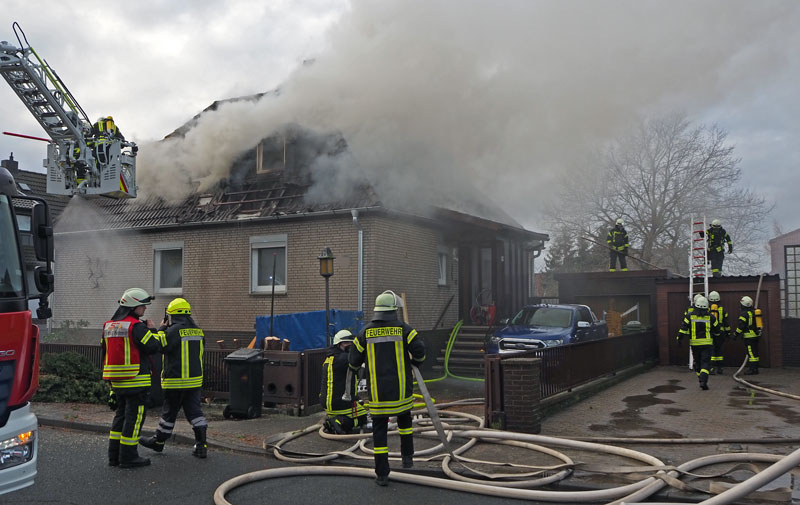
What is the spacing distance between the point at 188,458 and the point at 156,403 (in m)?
3.60

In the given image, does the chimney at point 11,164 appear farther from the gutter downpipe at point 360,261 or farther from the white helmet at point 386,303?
the white helmet at point 386,303

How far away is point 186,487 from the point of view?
591 centimetres

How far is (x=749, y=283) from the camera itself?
15.5 meters

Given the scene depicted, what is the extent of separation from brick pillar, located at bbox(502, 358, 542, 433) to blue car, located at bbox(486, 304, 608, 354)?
163 inches

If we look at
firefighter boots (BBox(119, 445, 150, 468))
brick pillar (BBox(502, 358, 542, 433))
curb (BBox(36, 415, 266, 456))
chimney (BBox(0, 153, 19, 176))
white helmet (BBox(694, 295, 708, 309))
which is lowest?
curb (BBox(36, 415, 266, 456))

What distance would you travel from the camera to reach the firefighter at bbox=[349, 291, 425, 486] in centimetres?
611

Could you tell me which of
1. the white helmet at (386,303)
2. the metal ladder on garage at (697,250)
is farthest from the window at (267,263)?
the metal ladder on garage at (697,250)

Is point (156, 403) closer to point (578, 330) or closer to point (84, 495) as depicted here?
point (84, 495)

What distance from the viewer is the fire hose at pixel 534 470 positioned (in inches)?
202

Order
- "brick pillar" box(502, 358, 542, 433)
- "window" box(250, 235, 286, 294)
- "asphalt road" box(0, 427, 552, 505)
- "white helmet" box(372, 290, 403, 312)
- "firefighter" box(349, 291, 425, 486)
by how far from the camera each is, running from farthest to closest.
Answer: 1. "window" box(250, 235, 286, 294)
2. "brick pillar" box(502, 358, 542, 433)
3. "white helmet" box(372, 290, 403, 312)
4. "firefighter" box(349, 291, 425, 486)
5. "asphalt road" box(0, 427, 552, 505)

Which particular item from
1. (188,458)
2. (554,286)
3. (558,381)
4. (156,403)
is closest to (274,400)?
(156,403)

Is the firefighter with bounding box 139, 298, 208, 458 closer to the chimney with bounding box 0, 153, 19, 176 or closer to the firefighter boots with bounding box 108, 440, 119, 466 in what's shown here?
the firefighter boots with bounding box 108, 440, 119, 466

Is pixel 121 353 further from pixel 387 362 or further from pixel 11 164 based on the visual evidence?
pixel 11 164

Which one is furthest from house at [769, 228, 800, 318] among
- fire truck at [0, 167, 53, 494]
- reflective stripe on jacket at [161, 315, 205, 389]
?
fire truck at [0, 167, 53, 494]
